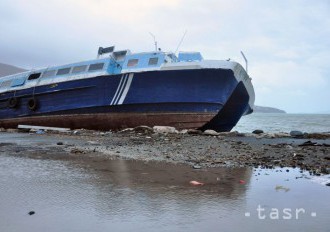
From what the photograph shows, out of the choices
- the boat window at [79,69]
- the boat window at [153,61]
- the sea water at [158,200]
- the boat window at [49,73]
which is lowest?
the sea water at [158,200]

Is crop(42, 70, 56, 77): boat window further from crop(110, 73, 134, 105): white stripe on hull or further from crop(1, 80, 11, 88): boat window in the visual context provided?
crop(110, 73, 134, 105): white stripe on hull

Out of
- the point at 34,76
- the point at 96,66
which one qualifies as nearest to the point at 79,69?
the point at 96,66

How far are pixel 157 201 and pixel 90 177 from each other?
1750mm

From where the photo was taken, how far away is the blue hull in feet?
54.7

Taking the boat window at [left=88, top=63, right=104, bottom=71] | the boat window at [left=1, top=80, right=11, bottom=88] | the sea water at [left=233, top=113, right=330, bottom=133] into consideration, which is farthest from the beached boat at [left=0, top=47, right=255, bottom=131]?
the sea water at [left=233, top=113, right=330, bottom=133]

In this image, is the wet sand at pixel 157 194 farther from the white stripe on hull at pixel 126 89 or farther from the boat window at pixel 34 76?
the boat window at pixel 34 76

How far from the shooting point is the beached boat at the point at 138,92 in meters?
16.7

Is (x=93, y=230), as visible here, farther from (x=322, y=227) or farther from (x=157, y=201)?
(x=322, y=227)

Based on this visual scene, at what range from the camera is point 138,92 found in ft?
57.0

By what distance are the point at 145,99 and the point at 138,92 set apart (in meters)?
0.53

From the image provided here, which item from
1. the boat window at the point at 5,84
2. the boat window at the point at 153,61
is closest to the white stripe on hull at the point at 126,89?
the boat window at the point at 153,61

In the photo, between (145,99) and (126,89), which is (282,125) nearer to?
(145,99)

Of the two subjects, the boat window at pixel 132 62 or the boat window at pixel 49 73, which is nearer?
the boat window at pixel 132 62

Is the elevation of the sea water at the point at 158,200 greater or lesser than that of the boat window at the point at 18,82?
lesser
